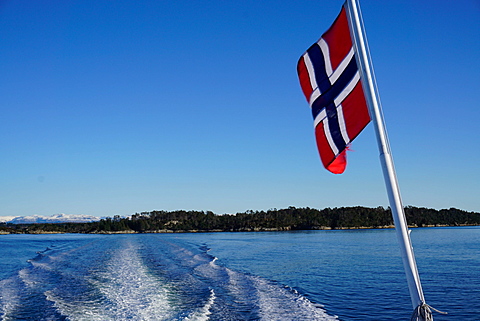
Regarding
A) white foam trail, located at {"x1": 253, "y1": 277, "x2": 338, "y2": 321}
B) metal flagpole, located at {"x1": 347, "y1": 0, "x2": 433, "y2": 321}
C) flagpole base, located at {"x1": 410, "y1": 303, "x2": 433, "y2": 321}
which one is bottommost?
white foam trail, located at {"x1": 253, "y1": 277, "x2": 338, "y2": 321}

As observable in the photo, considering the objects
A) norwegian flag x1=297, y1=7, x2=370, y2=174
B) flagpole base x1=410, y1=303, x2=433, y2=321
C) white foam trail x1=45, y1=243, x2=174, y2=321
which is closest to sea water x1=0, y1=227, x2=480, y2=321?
white foam trail x1=45, y1=243, x2=174, y2=321

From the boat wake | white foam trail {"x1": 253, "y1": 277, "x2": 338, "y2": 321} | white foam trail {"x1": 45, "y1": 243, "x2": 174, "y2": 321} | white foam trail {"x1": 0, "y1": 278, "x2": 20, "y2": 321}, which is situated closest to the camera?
white foam trail {"x1": 45, "y1": 243, "x2": 174, "y2": 321}

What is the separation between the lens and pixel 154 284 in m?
20.9

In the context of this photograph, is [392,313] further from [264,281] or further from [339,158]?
[339,158]

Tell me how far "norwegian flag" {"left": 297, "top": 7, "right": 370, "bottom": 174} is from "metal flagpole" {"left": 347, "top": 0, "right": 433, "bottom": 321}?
355 mm

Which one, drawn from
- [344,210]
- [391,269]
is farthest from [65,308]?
[344,210]

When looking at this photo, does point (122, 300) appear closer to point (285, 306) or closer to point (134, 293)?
point (134, 293)

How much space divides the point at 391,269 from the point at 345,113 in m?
25.8

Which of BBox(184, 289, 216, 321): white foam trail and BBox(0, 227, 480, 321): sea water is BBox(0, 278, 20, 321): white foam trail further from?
BBox(184, 289, 216, 321): white foam trail

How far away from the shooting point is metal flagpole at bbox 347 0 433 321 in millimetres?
5211

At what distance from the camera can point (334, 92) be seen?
21.7 feet

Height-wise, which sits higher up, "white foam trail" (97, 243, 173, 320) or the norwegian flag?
the norwegian flag

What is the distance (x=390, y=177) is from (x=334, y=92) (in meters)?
1.81

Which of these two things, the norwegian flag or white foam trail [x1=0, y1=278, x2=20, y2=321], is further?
white foam trail [x1=0, y1=278, x2=20, y2=321]
